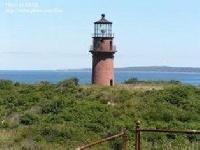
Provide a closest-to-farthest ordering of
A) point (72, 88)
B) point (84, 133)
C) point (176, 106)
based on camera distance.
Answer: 1. point (84, 133)
2. point (176, 106)
3. point (72, 88)

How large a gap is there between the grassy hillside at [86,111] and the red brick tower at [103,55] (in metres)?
2.25

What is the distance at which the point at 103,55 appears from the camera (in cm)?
3950

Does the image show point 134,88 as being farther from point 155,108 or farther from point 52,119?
point 52,119

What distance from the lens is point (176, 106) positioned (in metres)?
32.4

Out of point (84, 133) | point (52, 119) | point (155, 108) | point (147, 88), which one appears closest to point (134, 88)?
point (147, 88)

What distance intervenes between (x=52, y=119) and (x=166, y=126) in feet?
23.3

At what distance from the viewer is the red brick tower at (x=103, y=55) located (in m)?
39.3

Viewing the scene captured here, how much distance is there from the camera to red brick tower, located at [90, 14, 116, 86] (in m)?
39.3

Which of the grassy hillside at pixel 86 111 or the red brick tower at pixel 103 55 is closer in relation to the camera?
→ the grassy hillside at pixel 86 111

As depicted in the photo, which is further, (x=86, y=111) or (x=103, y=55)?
(x=103, y=55)

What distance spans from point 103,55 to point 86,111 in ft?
31.8

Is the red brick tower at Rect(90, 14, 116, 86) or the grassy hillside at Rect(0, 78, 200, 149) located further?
the red brick tower at Rect(90, 14, 116, 86)

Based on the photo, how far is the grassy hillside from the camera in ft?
82.5

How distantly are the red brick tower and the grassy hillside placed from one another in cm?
225
